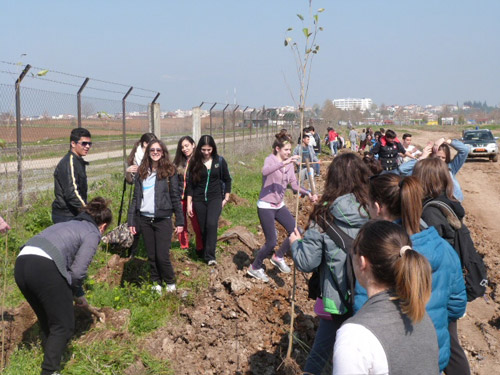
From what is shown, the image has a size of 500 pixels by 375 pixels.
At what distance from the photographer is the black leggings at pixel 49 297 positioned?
144 inches

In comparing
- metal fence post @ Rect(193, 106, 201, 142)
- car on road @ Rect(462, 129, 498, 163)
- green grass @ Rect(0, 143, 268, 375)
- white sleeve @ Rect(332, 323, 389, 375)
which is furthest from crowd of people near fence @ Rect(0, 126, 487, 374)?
car on road @ Rect(462, 129, 498, 163)

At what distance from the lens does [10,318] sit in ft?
15.4

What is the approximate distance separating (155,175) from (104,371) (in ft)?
7.16

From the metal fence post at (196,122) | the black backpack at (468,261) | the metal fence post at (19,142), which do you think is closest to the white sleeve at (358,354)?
the black backpack at (468,261)

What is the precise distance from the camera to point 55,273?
371cm

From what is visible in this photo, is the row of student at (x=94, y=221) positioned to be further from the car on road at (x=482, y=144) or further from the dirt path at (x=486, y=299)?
the car on road at (x=482, y=144)

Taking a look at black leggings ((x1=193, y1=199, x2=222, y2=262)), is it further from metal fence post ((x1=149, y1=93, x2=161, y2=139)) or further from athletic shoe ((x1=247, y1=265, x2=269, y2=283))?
metal fence post ((x1=149, y1=93, x2=161, y2=139))

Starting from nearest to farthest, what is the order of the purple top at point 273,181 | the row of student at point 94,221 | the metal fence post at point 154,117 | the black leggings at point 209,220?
the row of student at point 94,221, the purple top at point 273,181, the black leggings at point 209,220, the metal fence post at point 154,117

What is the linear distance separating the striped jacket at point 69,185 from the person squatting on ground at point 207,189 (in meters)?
1.57

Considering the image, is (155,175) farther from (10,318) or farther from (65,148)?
(65,148)

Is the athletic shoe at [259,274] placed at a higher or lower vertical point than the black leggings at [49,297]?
lower

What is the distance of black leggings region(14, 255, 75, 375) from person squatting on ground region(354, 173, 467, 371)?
2.13 metres

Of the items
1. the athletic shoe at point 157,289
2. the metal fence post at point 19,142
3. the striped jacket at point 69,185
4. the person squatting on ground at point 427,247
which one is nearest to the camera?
the person squatting on ground at point 427,247

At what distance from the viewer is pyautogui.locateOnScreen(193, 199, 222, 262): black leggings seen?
652 cm
